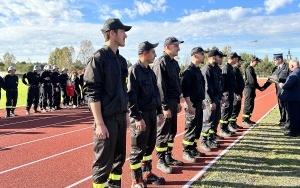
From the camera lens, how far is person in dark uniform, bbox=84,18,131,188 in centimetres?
386

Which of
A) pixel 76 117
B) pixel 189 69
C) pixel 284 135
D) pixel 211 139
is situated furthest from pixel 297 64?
pixel 76 117

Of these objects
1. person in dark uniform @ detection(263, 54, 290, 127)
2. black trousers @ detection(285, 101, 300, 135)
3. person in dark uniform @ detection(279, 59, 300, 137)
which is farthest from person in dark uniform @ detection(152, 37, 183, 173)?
person in dark uniform @ detection(263, 54, 290, 127)

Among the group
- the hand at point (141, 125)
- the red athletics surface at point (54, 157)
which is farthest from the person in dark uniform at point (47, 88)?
the hand at point (141, 125)

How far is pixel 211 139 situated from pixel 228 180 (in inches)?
108

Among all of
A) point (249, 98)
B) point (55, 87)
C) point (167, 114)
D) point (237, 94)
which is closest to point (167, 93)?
point (167, 114)

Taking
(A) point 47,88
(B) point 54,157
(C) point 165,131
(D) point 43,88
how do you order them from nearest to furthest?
(C) point 165,131, (B) point 54,157, (D) point 43,88, (A) point 47,88

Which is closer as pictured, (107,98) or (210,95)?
(107,98)

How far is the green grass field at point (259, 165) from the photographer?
555 centimetres

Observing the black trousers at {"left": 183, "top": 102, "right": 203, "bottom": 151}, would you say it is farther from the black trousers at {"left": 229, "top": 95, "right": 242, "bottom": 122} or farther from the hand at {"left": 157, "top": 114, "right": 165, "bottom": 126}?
the black trousers at {"left": 229, "top": 95, "right": 242, "bottom": 122}

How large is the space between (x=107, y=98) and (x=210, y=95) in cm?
439

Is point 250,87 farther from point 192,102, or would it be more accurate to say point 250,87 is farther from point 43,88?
point 43,88

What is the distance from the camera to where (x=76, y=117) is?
1452 cm

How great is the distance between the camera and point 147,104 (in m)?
5.30

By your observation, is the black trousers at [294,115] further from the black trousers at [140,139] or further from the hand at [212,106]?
the black trousers at [140,139]
